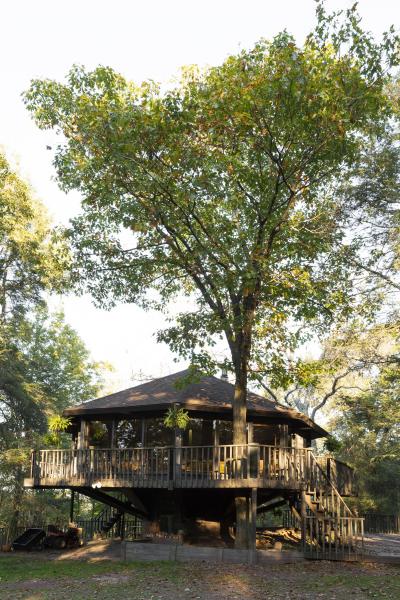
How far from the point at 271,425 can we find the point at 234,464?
4.22 meters

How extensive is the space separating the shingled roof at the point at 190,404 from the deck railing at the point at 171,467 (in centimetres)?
139

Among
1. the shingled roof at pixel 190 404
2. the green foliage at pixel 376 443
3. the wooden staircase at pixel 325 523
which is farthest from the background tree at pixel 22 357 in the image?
the green foliage at pixel 376 443

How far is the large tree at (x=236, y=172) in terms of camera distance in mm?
15273

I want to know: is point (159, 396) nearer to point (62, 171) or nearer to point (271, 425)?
point (271, 425)

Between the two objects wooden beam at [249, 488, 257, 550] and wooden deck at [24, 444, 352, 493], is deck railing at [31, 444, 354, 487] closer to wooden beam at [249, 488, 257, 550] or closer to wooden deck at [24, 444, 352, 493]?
wooden deck at [24, 444, 352, 493]

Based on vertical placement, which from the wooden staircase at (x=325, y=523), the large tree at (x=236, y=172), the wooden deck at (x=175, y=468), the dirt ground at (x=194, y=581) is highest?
the large tree at (x=236, y=172)

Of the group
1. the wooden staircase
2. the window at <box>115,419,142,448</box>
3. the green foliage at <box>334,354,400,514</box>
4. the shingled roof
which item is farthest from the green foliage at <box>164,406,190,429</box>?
the green foliage at <box>334,354,400,514</box>

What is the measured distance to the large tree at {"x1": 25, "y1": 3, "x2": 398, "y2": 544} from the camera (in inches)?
601

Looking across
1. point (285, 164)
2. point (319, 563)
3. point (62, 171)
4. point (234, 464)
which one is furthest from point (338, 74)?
point (319, 563)

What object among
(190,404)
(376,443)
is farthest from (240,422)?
(376,443)

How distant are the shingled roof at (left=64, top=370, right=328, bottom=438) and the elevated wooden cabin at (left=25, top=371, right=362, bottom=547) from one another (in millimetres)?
39

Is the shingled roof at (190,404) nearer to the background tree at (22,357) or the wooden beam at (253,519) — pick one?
the wooden beam at (253,519)

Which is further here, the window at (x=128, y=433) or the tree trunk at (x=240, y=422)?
the window at (x=128, y=433)

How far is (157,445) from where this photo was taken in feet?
69.2
